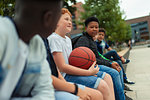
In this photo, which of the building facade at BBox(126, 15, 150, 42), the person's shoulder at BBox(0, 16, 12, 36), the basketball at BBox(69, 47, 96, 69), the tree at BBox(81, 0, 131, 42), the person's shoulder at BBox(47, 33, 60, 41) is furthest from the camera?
the building facade at BBox(126, 15, 150, 42)

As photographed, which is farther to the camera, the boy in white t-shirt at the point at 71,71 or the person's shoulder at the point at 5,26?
the boy in white t-shirt at the point at 71,71

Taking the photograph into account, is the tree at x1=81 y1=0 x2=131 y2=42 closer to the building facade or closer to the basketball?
the basketball

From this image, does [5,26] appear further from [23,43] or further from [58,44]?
[58,44]

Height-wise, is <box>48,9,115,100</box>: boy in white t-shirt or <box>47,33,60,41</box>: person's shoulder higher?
<box>47,33,60,41</box>: person's shoulder

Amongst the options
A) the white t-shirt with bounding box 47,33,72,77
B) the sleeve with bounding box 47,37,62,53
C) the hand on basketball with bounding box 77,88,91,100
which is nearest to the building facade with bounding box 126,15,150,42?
the white t-shirt with bounding box 47,33,72,77

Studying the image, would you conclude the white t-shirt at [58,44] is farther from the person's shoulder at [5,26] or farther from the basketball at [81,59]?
the person's shoulder at [5,26]

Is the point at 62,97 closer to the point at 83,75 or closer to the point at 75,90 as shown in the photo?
the point at 75,90

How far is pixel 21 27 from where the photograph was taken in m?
0.82

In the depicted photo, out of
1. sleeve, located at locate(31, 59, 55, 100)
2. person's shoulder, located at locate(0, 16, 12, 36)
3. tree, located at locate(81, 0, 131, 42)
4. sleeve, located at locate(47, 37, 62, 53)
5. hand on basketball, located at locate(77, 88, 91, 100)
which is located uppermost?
tree, located at locate(81, 0, 131, 42)

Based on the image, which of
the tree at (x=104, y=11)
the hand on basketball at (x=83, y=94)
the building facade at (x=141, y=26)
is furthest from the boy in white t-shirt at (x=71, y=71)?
the building facade at (x=141, y=26)

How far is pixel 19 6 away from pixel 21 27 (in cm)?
12

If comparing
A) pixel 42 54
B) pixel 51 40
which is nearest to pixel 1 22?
pixel 42 54

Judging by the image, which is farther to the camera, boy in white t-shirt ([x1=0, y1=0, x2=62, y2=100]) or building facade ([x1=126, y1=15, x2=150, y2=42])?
building facade ([x1=126, y1=15, x2=150, y2=42])

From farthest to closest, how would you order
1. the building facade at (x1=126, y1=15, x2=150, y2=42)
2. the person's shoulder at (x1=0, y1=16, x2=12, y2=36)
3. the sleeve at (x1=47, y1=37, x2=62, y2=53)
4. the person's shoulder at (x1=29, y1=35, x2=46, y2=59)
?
the building facade at (x1=126, y1=15, x2=150, y2=42)
the sleeve at (x1=47, y1=37, x2=62, y2=53)
the person's shoulder at (x1=29, y1=35, x2=46, y2=59)
the person's shoulder at (x1=0, y1=16, x2=12, y2=36)
